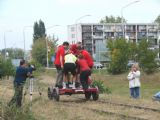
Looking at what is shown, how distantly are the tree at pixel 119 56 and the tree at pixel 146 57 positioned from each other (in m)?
2.36

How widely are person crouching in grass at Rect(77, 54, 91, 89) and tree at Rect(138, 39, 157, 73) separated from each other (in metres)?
41.5

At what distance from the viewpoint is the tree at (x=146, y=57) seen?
59531 millimetres

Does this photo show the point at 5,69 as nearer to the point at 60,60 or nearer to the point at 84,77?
the point at 60,60

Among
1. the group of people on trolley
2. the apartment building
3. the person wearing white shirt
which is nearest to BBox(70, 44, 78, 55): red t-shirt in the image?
the group of people on trolley

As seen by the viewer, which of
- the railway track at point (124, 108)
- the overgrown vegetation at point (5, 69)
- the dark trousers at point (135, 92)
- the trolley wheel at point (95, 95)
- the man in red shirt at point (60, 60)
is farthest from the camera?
the overgrown vegetation at point (5, 69)

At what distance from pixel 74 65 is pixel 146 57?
42141 mm

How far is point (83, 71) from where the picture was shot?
18.3 meters

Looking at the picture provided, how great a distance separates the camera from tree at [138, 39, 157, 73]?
5953cm

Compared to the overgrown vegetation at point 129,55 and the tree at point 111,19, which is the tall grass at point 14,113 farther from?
the tree at point 111,19

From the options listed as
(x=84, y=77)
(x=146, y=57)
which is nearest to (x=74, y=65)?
(x=84, y=77)

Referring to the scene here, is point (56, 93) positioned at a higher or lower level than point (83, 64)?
lower

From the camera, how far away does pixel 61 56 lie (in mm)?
18641

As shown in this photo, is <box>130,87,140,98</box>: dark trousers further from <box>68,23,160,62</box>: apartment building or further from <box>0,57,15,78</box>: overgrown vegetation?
<box>68,23,160,62</box>: apartment building

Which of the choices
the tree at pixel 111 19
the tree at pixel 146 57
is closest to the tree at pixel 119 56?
the tree at pixel 146 57
